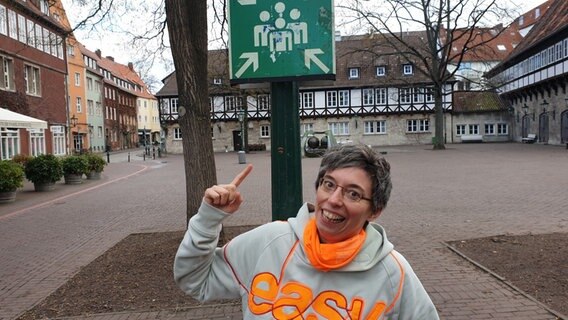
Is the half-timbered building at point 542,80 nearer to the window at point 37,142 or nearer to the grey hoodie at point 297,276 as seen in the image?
the window at point 37,142

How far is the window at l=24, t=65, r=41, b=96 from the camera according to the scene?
2880 cm

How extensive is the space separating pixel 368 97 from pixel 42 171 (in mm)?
35552

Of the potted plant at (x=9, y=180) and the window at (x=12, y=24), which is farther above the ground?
the window at (x=12, y=24)

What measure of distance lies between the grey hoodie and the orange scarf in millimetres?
28

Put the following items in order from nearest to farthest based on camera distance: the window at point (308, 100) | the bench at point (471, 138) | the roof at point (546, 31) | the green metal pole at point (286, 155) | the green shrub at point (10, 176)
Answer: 1. the green metal pole at point (286, 155)
2. the green shrub at point (10, 176)
3. the roof at point (546, 31)
4. the bench at point (471, 138)
5. the window at point (308, 100)

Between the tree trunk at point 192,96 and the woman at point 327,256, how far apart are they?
4.15m

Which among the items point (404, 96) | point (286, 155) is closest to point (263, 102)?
point (404, 96)

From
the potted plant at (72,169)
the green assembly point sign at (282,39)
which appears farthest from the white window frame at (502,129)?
the green assembly point sign at (282,39)

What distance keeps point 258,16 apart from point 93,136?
56.1 m

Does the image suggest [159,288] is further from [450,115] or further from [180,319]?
[450,115]

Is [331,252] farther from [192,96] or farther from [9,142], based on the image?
[9,142]

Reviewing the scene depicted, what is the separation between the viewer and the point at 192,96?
586 cm

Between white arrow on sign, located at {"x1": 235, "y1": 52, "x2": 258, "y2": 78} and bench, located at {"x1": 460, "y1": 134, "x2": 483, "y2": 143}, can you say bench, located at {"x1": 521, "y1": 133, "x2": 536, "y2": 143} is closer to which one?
bench, located at {"x1": 460, "y1": 134, "x2": 483, "y2": 143}

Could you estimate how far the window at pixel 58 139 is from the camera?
32.7m
